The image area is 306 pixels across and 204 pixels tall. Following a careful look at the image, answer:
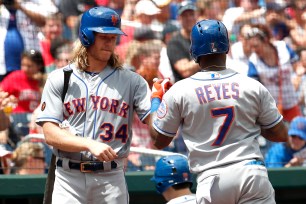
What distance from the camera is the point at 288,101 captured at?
8.63 m

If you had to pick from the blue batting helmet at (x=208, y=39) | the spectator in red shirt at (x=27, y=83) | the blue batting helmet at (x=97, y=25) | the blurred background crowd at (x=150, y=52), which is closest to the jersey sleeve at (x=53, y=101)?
the blue batting helmet at (x=97, y=25)

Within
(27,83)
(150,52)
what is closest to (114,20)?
(27,83)

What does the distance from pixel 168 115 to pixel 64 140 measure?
0.64 meters

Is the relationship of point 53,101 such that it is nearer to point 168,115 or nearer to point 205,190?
point 168,115

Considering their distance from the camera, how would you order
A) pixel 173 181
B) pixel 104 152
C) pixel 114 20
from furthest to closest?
1. pixel 173 181
2. pixel 114 20
3. pixel 104 152

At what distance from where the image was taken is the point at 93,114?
4676 mm

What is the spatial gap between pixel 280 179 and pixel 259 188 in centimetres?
312

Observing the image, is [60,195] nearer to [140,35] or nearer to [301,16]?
[140,35]

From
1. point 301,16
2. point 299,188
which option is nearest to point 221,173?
point 299,188

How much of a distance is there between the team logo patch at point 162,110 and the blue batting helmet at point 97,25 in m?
0.60

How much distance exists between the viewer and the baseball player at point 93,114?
4.67 m

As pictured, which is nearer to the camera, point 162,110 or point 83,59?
point 162,110

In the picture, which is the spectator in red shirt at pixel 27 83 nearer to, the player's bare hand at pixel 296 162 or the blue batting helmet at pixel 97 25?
the player's bare hand at pixel 296 162

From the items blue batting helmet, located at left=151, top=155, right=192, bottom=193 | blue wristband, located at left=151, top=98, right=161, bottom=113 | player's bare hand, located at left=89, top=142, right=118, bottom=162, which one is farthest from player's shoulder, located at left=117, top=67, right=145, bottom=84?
blue batting helmet, located at left=151, top=155, right=192, bottom=193
